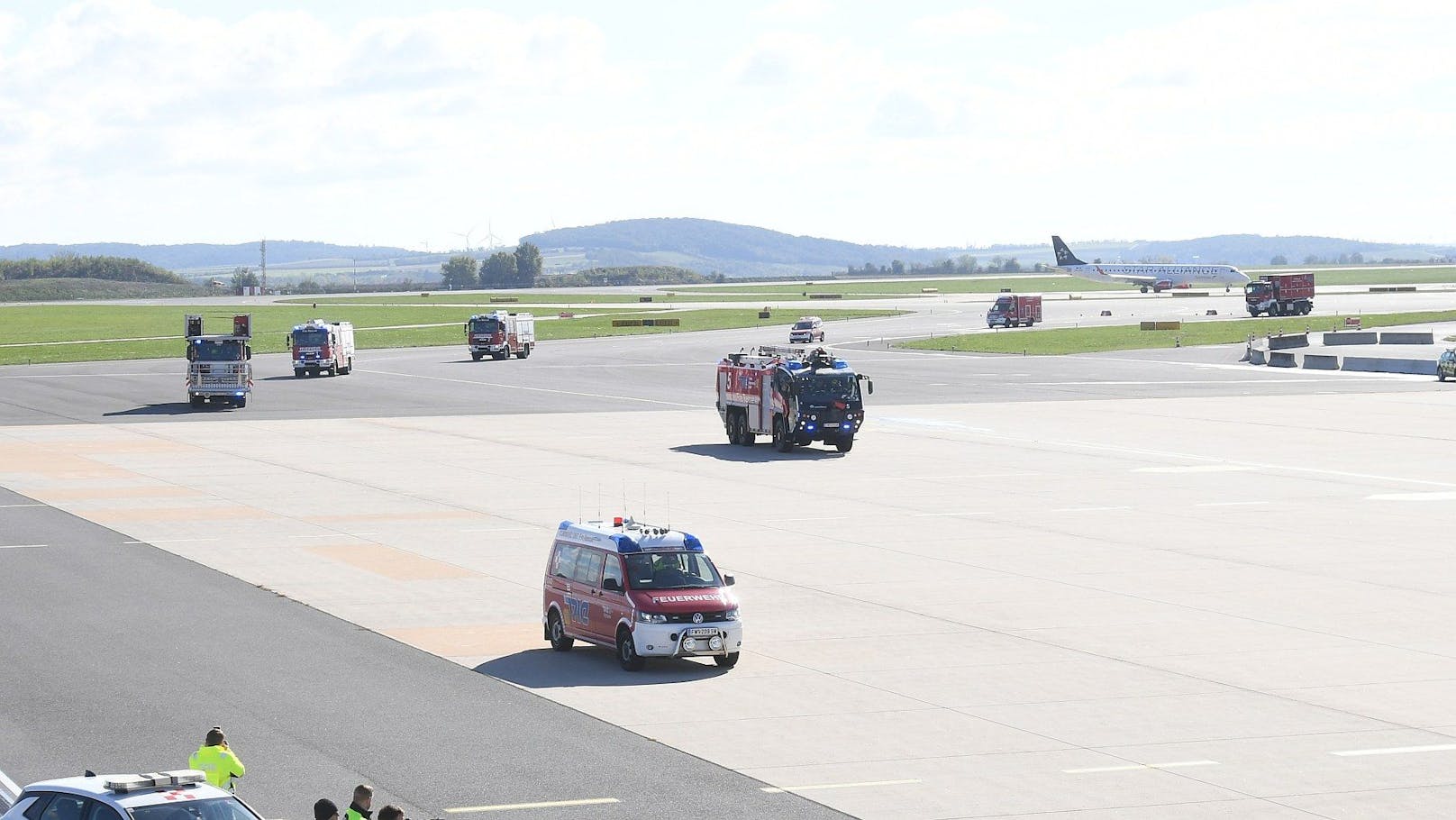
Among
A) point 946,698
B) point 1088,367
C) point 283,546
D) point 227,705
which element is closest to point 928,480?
point 283,546

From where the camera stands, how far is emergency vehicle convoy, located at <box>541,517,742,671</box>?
2686cm

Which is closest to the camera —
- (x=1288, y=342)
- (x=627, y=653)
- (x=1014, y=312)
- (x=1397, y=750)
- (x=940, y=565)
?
(x=1397, y=750)

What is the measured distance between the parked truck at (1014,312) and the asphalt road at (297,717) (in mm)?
120722

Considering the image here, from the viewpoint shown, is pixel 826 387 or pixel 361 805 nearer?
pixel 361 805

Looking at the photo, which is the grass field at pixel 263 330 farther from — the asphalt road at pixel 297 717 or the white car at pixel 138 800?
the white car at pixel 138 800

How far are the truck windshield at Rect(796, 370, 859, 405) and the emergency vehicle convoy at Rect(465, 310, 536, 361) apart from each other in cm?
5898

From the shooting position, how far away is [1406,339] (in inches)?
4606

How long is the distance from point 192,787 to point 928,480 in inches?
1576

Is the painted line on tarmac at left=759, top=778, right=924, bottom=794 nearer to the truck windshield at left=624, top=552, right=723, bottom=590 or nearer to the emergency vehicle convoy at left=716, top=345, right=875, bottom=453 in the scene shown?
the truck windshield at left=624, top=552, right=723, bottom=590

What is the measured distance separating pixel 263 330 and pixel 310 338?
6711 cm

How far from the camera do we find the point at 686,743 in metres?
22.7

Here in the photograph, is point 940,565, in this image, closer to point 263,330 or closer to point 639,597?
point 639,597

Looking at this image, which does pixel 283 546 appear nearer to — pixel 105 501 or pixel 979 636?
pixel 105 501

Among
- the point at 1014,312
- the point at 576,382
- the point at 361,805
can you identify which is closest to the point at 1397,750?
the point at 361,805
